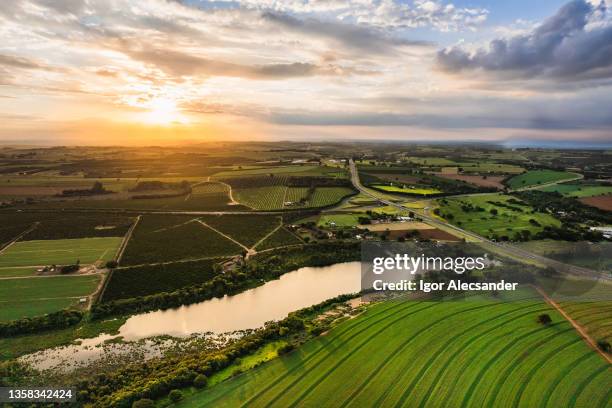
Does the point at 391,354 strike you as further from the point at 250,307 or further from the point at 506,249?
the point at 506,249

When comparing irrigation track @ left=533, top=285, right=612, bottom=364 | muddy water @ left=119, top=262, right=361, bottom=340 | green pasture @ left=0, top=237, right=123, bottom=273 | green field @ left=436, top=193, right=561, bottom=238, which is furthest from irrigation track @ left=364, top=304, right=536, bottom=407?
green pasture @ left=0, top=237, right=123, bottom=273

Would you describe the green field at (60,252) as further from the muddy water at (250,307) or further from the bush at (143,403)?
the bush at (143,403)

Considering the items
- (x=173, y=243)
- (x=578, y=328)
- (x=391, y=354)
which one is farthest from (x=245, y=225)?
(x=578, y=328)

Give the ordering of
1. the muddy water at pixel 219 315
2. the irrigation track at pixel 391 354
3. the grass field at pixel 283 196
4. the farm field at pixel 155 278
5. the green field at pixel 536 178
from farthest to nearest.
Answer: the green field at pixel 536 178 → the grass field at pixel 283 196 → the farm field at pixel 155 278 → the muddy water at pixel 219 315 → the irrigation track at pixel 391 354

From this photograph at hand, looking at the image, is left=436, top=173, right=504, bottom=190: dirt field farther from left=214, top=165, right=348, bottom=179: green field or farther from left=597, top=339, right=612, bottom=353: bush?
left=597, top=339, right=612, bottom=353: bush

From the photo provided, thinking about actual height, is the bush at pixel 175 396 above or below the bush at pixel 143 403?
below

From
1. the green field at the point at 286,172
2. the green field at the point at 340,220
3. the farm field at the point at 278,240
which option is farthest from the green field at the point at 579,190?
the farm field at the point at 278,240

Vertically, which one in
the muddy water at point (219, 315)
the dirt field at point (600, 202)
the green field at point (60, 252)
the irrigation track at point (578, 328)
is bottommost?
the muddy water at point (219, 315)
